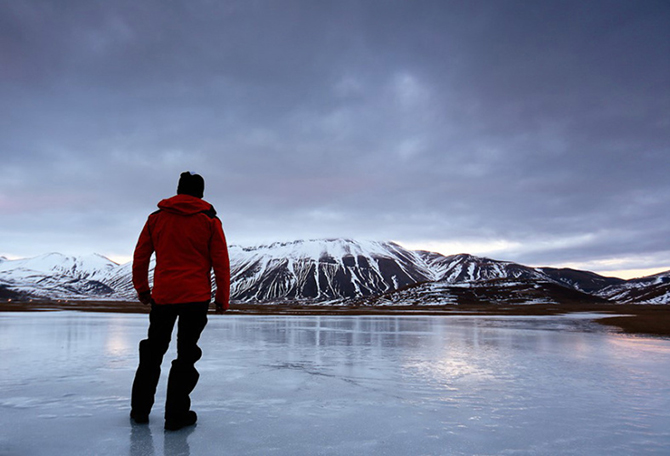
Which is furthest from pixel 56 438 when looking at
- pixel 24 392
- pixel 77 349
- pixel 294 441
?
pixel 77 349

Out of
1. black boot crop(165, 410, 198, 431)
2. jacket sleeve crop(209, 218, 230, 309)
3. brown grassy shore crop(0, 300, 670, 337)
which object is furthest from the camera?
brown grassy shore crop(0, 300, 670, 337)

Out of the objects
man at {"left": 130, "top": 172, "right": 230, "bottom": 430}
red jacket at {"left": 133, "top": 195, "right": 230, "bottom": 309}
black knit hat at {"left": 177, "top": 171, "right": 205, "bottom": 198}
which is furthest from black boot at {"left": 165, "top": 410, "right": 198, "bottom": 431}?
black knit hat at {"left": 177, "top": 171, "right": 205, "bottom": 198}

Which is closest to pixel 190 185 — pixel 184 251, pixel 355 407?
pixel 184 251

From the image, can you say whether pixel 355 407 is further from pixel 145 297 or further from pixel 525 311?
pixel 525 311

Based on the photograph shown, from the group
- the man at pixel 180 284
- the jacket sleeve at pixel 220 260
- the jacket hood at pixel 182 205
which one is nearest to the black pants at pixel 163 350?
the man at pixel 180 284

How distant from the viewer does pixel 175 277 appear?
4746mm

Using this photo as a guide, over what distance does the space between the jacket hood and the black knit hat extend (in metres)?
0.20

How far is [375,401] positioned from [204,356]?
19.2ft

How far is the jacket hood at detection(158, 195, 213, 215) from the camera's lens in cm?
485

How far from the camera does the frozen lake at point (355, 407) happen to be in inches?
154

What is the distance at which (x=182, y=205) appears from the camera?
4.87 meters

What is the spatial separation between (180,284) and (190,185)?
1.21 m

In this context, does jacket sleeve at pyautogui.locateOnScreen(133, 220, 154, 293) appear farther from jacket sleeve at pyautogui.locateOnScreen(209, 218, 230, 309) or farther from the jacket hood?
jacket sleeve at pyautogui.locateOnScreen(209, 218, 230, 309)

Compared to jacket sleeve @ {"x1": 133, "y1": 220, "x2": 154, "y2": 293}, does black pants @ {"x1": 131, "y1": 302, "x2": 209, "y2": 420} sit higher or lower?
lower
